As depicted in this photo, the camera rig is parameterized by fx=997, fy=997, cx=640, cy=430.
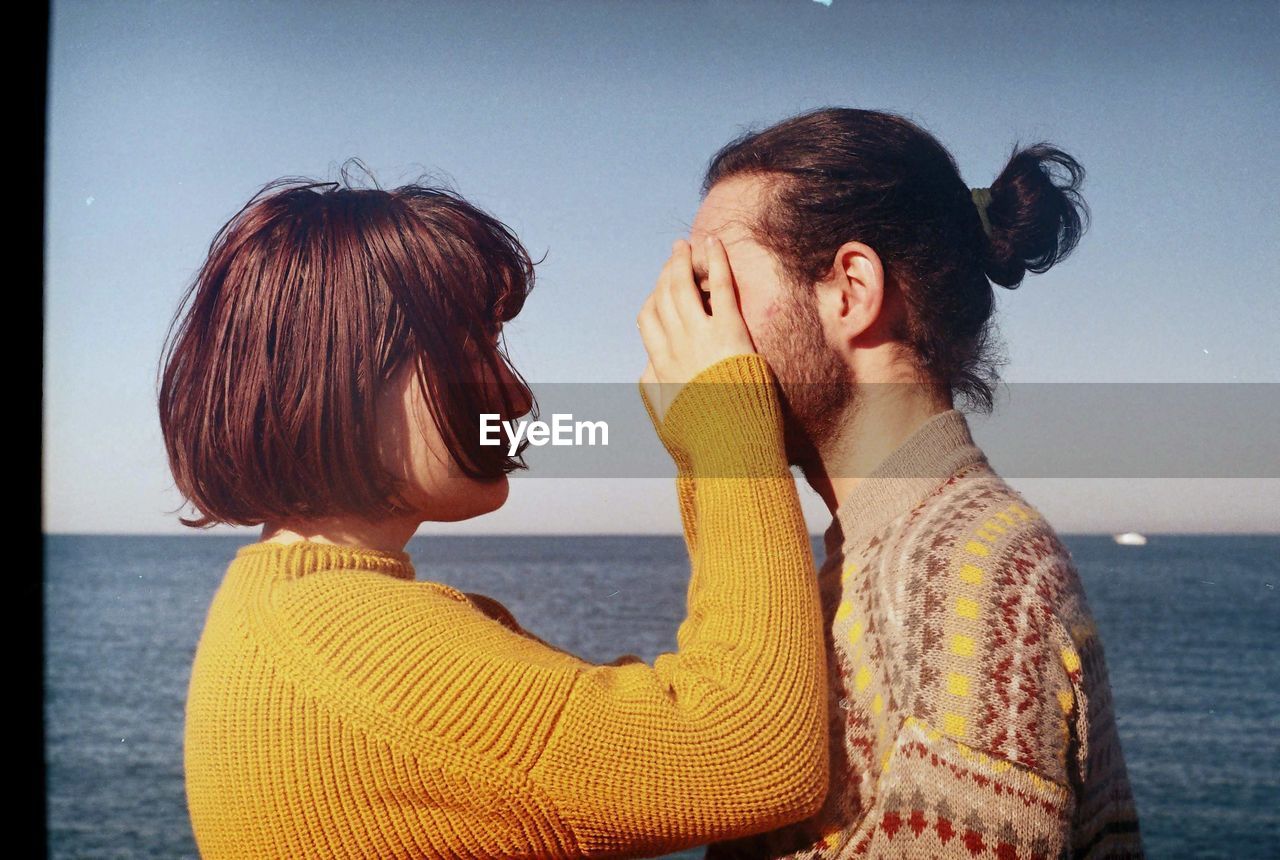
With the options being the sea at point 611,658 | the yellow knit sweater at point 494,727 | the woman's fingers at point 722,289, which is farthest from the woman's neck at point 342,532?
the sea at point 611,658

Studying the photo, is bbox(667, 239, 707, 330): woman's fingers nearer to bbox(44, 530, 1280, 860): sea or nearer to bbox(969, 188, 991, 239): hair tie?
bbox(969, 188, 991, 239): hair tie

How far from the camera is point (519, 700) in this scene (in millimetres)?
1020


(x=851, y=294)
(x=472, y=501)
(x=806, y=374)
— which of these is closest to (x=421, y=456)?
(x=472, y=501)

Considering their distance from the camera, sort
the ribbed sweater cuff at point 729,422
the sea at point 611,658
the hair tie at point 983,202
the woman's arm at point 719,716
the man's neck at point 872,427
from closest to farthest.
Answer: the woman's arm at point 719,716 < the ribbed sweater cuff at point 729,422 < the man's neck at point 872,427 < the hair tie at point 983,202 < the sea at point 611,658

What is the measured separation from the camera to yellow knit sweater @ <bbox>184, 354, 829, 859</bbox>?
1012 mm

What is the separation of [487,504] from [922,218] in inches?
29.9

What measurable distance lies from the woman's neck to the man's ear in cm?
66

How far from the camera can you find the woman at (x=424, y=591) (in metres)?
1.02

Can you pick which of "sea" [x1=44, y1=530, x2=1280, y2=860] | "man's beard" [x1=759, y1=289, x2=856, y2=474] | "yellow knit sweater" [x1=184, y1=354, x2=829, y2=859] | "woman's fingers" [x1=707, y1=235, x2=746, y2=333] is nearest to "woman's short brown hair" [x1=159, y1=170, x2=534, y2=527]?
"yellow knit sweater" [x1=184, y1=354, x2=829, y2=859]

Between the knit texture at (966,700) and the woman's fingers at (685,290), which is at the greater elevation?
the woman's fingers at (685,290)

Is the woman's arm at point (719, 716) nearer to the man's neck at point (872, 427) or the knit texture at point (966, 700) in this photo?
the knit texture at point (966, 700)

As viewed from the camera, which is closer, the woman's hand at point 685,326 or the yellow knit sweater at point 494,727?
the yellow knit sweater at point 494,727

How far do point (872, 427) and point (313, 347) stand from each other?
2.50 ft

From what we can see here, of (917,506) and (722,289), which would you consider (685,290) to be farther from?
(917,506)
